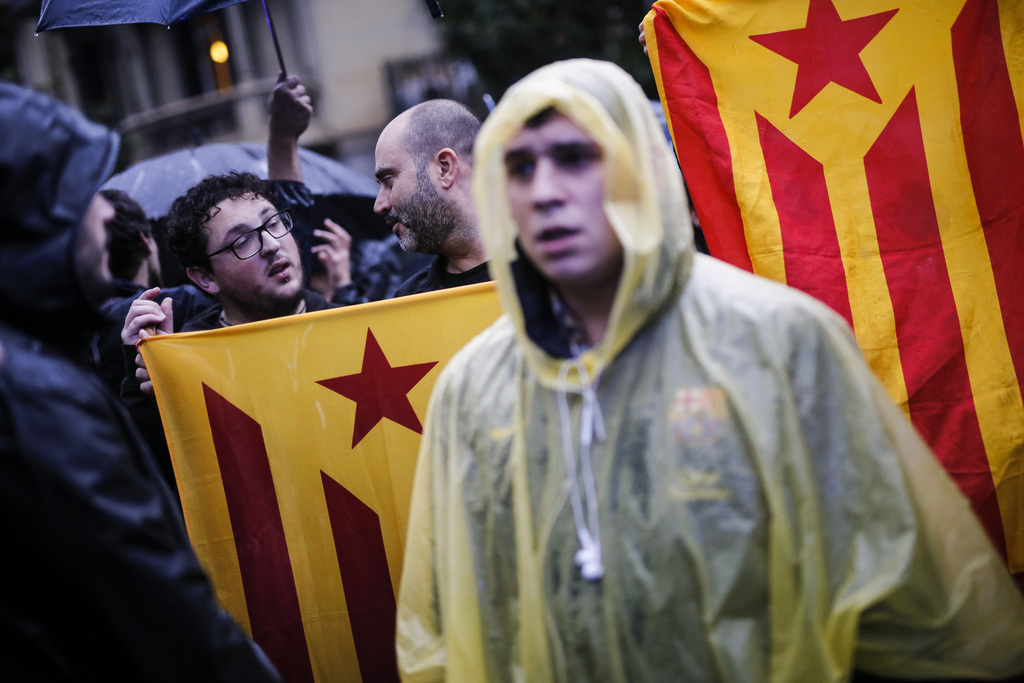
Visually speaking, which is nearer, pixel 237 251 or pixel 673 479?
pixel 673 479

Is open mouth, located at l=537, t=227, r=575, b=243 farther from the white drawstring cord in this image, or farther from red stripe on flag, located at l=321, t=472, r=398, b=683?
red stripe on flag, located at l=321, t=472, r=398, b=683

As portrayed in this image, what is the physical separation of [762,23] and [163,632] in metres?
2.72

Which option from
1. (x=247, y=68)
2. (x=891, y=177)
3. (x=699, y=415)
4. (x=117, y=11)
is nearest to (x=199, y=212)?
(x=117, y=11)

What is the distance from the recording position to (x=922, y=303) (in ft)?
9.29

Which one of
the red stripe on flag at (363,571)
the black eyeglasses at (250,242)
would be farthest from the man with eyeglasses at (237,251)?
the red stripe on flag at (363,571)

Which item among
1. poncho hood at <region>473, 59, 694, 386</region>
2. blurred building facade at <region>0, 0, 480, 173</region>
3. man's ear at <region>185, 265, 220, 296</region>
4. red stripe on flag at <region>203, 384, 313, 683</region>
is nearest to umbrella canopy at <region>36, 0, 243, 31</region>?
man's ear at <region>185, 265, 220, 296</region>

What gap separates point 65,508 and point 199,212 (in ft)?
7.32

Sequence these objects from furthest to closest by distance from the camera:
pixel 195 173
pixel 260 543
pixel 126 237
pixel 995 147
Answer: pixel 195 173 → pixel 126 237 → pixel 260 543 → pixel 995 147

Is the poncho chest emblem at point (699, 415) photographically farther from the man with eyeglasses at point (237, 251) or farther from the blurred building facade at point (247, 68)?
the blurred building facade at point (247, 68)

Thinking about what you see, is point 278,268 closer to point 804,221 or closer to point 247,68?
point 804,221

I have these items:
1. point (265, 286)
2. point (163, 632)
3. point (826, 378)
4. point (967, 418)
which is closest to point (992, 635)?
point (826, 378)

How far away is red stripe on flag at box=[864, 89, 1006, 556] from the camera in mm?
2752

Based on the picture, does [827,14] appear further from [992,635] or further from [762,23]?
[992,635]

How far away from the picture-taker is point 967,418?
9.04ft
